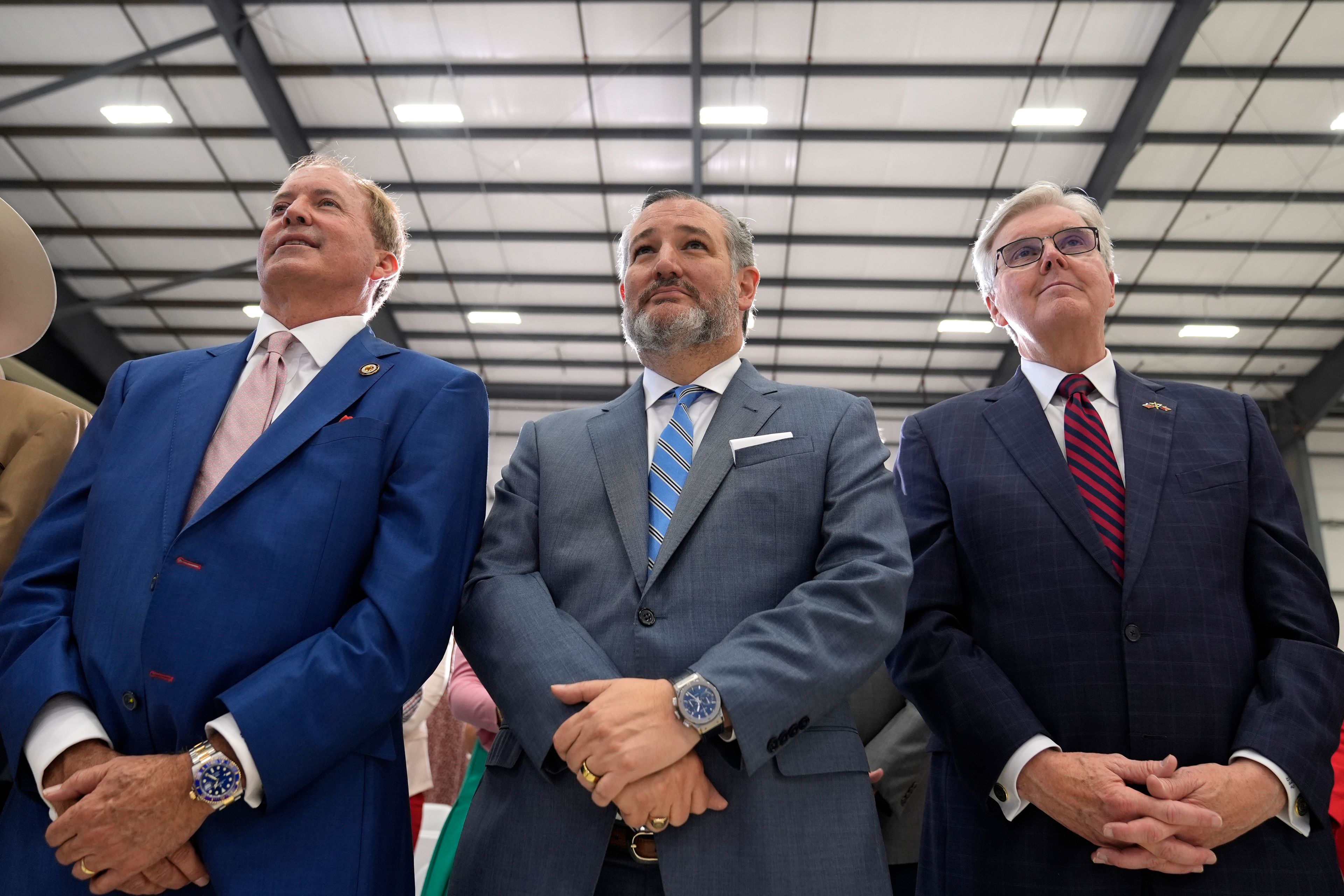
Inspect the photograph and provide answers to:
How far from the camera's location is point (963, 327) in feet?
Result: 43.9

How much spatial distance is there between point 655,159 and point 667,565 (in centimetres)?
1002

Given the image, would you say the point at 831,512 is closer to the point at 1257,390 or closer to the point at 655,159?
the point at 655,159

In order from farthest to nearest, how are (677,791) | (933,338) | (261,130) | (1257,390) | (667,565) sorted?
(1257,390)
(933,338)
(261,130)
(667,565)
(677,791)

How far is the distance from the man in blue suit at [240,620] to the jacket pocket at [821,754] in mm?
661

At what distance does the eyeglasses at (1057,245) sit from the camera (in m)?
2.25

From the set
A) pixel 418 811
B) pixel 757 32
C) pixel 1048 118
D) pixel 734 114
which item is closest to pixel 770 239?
pixel 734 114

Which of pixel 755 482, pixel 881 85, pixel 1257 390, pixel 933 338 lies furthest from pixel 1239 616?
pixel 1257 390

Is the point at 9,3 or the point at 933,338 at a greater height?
the point at 9,3

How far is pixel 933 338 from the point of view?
45.1ft

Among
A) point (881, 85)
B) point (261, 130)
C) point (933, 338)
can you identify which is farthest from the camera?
point (933, 338)

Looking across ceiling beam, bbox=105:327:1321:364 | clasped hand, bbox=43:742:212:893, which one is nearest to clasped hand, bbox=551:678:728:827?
clasped hand, bbox=43:742:212:893

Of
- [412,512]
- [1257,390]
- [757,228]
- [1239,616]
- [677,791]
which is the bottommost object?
[677,791]

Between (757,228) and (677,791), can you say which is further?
(757,228)

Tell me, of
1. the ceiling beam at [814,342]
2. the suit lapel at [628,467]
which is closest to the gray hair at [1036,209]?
the suit lapel at [628,467]
